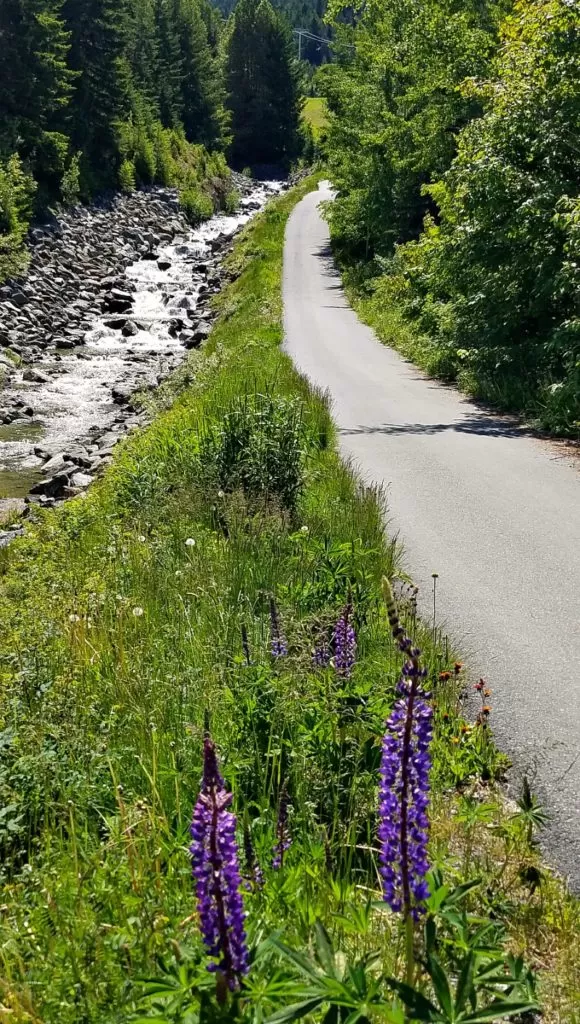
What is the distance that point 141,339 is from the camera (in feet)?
96.3

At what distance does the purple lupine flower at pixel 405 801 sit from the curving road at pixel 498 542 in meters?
2.03

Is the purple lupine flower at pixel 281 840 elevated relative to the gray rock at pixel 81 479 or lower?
elevated

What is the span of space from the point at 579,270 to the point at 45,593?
9.55 metres

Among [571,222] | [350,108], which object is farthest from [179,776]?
[350,108]

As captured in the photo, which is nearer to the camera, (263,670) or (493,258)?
(263,670)

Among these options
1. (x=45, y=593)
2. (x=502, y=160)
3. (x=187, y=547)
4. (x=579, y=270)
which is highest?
(x=502, y=160)

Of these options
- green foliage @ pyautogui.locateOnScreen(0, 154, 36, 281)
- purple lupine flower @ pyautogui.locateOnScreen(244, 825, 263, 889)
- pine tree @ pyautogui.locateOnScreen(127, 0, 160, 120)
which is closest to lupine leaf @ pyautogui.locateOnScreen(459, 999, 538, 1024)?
purple lupine flower @ pyautogui.locateOnScreen(244, 825, 263, 889)

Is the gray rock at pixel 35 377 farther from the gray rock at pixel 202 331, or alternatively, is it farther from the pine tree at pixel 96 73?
the pine tree at pixel 96 73

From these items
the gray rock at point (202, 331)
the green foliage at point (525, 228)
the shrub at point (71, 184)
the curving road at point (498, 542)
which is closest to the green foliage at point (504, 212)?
the green foliage at point (525, 228)

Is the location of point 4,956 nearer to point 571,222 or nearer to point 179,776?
point 179,776

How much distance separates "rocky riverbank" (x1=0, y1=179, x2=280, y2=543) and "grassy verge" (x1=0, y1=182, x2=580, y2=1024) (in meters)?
7.34

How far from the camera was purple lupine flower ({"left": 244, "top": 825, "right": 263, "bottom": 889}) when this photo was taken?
2402 mm

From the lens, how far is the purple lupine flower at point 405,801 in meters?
1.90

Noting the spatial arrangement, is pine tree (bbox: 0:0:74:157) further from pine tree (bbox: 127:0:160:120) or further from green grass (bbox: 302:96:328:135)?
green grass (bbox: 302:96:328:135)
